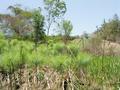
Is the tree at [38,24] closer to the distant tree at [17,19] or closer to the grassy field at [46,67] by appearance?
the distant tree at [17,19]

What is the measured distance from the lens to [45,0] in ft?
71.6

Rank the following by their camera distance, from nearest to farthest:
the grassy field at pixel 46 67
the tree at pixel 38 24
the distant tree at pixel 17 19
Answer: the grassy field at pixel 46 67, the tree at pixel 38 24, the distant tree at pixel 17 19

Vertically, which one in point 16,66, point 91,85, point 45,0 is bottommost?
point 91,85

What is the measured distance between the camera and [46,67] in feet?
10.0

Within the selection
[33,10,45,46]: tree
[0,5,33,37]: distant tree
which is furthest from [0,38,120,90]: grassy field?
[0,5,33,37]: distant tree

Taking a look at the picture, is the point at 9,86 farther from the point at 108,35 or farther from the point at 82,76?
the point at 108,35

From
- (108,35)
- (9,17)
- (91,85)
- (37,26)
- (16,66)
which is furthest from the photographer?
(9,17)

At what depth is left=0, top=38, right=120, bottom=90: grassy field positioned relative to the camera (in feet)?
9.23

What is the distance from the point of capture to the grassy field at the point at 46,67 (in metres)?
2.81

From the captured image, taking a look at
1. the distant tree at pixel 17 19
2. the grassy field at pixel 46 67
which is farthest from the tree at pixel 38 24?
the grassy field at pixel 46 67

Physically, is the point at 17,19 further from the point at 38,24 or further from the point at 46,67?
the point at 46,67

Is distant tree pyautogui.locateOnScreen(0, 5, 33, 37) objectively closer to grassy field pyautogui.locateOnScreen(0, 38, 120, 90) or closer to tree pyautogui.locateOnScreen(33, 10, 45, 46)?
tree pyautogui.locateOnScreen(33, 10, 45, 46)

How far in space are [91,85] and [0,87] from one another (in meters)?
0.74

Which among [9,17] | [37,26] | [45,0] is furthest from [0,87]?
[9,17]
